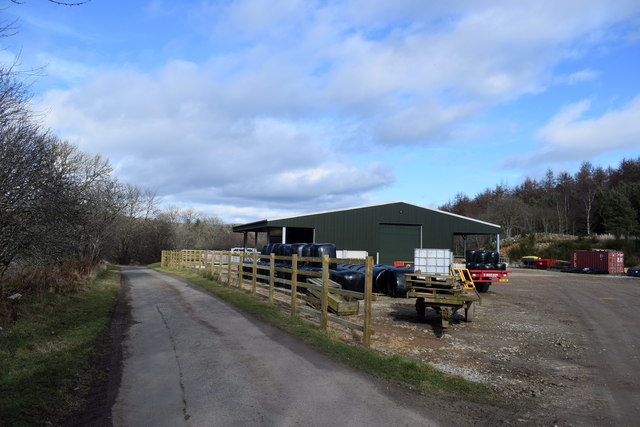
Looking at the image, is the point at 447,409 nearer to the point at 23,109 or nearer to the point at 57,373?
the point at 57,373

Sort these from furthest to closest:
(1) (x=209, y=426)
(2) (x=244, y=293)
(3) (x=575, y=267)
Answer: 1. (3) (x=575, y=267)
2. (2) (x=244, y=293)
3. (1) (x=209, y=426)

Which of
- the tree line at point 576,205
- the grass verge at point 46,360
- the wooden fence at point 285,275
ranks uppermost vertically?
the tree line at point 576,205

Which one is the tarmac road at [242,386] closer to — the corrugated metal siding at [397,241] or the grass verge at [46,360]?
the grass verge at [46,360]

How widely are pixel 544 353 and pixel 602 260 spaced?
35855mm

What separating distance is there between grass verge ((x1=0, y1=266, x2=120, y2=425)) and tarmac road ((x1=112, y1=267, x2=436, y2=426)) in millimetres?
538

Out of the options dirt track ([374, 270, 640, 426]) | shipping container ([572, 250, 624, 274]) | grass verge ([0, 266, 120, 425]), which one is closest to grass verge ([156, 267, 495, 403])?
dirt track ([374, 270, 640, 426])

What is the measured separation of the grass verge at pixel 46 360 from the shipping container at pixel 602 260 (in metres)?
39.3

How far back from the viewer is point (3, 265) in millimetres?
10586

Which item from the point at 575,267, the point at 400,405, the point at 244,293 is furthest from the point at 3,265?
the point at 575,267

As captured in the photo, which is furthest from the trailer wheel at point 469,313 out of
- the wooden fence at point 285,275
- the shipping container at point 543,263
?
the shipping container at point 543,263

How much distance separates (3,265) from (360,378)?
9.57 m

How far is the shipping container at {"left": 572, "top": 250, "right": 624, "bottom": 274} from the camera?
1449 inches

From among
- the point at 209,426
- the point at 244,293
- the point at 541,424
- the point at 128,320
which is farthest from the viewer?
the point at 244,293

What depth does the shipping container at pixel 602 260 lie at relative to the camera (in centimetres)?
3681
